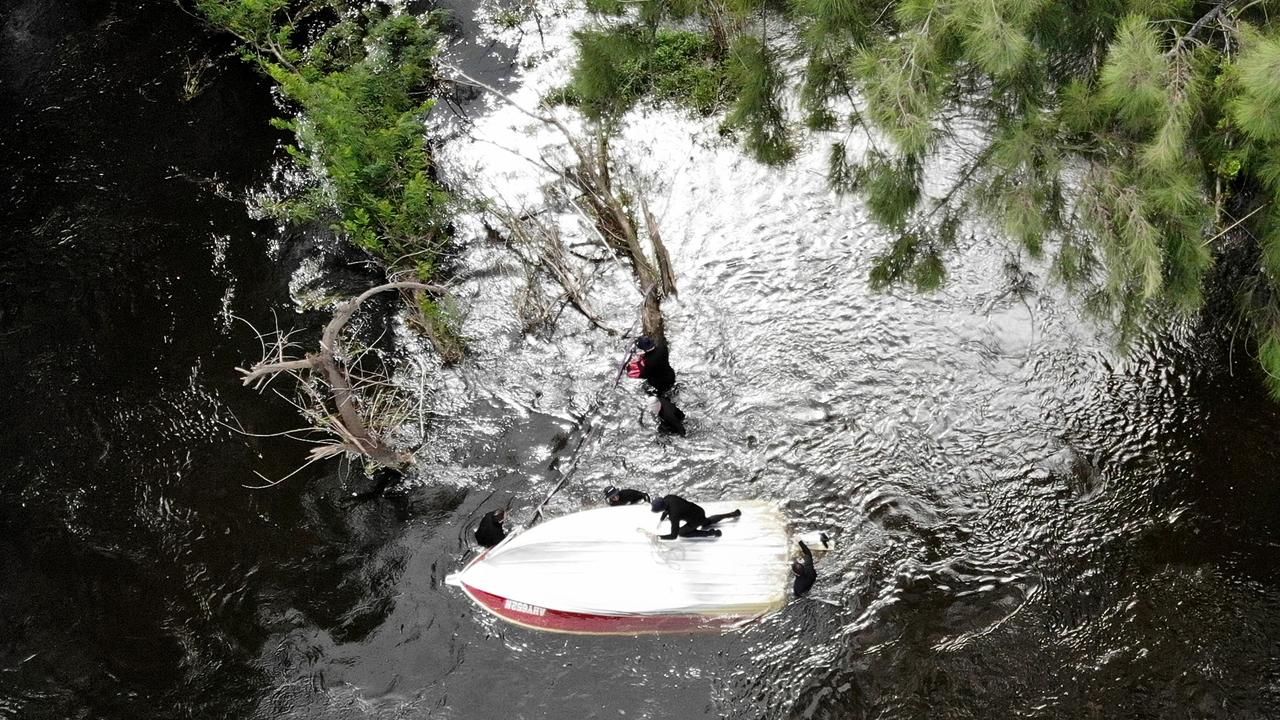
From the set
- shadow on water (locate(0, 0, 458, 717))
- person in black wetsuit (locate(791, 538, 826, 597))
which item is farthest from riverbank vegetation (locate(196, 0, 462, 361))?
person in black wetsuit (locate(791, 538, 826, 597))

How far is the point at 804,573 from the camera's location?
247 inches

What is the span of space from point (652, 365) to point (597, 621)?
2.26 m

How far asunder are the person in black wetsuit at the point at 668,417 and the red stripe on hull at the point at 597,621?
5.85 ft

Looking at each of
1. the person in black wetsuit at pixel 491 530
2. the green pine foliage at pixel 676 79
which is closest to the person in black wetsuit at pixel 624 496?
the person in black wetsuit at pixel 491 530

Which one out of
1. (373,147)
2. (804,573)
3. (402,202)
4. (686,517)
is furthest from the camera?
(402,202)

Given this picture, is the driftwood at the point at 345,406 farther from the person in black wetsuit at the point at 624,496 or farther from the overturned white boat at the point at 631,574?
Result: the person in black wetsuit at the point at 624,496

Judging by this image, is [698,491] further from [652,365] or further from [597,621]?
[597,621]

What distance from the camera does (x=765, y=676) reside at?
628cm

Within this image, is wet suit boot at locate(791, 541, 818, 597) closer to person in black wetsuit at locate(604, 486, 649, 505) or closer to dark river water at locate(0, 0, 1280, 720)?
dark river water at locate(0, 0, 1280, 720)

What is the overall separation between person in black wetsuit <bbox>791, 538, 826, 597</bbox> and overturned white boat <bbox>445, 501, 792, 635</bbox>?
0.17 m

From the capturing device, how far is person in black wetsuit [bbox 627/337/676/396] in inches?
287

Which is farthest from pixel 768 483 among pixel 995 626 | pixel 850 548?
pixel 995 626

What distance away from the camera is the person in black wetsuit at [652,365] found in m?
7.28

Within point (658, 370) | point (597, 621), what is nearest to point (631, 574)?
point (597, 621)
